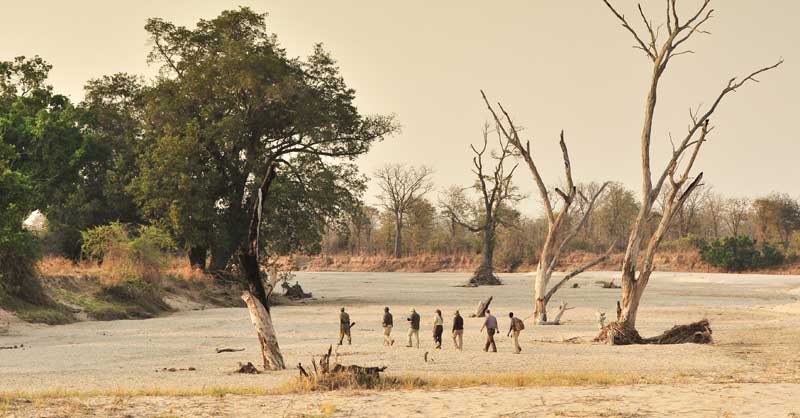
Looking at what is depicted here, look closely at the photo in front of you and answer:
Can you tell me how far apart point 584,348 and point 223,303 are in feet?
99.1

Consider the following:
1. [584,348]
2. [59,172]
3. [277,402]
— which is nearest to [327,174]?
[59,172]

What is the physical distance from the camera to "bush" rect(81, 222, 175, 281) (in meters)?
47.3

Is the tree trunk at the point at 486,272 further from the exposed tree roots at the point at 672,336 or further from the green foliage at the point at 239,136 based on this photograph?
the exposed tree roots at the point at 672,336

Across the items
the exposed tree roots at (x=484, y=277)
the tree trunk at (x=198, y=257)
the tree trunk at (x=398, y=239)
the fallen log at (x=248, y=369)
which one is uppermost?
the tree trunk at (x=398, y=239)

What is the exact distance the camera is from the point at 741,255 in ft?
317

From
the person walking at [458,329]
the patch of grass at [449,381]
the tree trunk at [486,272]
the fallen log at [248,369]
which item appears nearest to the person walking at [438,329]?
the person walking at [458,329]

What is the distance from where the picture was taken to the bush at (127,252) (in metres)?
47.3

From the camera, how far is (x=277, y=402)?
1752 centimetres

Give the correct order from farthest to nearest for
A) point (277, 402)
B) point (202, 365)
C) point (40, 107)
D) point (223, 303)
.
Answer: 1. point (40, 107)
2. point (223, 303)
3. point (202, 365)
4. point (277, 402)

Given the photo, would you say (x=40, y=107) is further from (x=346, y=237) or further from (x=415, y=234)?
(x=415, y=234)

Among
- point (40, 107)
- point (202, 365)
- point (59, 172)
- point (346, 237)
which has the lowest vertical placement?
point (202, 365)

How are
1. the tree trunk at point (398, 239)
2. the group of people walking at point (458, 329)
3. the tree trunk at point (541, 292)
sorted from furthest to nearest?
the tree trunk at point (398, 239), the tree trunk at point (541, 292), the group of people walking at point (458, 329)

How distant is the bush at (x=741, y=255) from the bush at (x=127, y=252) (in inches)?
2596

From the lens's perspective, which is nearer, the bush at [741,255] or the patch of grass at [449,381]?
the patch of grass at [449,381]
